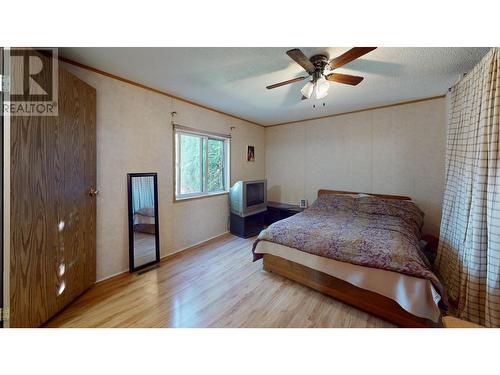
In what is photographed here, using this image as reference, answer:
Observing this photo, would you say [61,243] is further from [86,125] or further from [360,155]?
[360,155]

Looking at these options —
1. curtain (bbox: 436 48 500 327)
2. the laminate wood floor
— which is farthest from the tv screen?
curtain (bbox: 436 48 500 327)

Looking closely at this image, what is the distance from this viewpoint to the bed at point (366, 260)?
1.45 metres

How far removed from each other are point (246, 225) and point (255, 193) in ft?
2.19

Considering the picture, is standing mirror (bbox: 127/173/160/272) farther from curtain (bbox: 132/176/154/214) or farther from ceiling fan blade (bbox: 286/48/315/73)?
ceiling fan blade (bbox: 286/48/315/73)

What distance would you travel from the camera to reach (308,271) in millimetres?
2016

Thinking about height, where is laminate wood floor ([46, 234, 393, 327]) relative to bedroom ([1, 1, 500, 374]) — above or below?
below

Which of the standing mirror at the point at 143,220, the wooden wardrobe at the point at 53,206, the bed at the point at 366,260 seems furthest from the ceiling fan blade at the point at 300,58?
the standing mirror at the point at 143,220

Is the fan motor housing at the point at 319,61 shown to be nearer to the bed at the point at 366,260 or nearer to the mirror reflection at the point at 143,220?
the bed at the point at 366,260

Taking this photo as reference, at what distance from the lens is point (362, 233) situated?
→ 2080 mm

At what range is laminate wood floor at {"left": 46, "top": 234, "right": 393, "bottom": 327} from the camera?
5.13 ft

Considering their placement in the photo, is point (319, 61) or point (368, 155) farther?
point (368, 155)

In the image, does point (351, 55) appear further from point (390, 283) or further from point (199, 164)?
point (199, 164)

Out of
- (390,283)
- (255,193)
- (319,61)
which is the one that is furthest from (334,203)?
(319,61)
